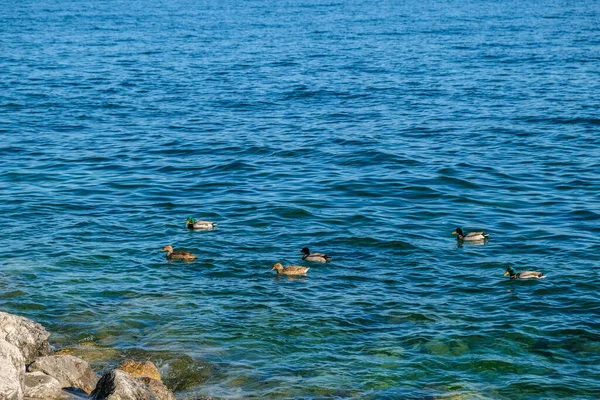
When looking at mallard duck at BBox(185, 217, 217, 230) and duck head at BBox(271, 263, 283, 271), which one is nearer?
duck head at BBox(271, 263, 283, 271)

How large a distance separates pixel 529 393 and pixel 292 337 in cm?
498

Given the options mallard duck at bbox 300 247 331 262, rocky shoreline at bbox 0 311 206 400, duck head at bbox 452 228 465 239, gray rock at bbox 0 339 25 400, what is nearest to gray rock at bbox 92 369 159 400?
rocky shoreline at bbox 0 311 206 400

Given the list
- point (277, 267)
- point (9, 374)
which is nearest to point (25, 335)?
point (9, 374)

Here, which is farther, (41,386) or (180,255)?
(180,255)

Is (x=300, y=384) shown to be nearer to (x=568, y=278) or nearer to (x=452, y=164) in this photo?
(x=568, y=278)

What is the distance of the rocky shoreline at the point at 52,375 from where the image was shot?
12273mm

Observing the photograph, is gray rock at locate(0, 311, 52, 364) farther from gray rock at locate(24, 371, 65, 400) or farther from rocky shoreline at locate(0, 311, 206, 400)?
gray rock at locate(24, 371, 65, 400)

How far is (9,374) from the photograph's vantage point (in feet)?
39.3

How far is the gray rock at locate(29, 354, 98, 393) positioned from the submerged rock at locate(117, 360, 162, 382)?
65 centimetres

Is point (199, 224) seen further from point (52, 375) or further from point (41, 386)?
point (41, 386)

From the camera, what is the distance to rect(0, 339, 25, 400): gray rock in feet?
38.8

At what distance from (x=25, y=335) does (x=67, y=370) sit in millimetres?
1189

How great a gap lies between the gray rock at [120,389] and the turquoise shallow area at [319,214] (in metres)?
2.51

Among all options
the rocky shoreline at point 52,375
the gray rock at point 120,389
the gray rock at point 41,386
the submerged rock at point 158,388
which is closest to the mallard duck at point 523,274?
the rocky shoreline at point 52,375
